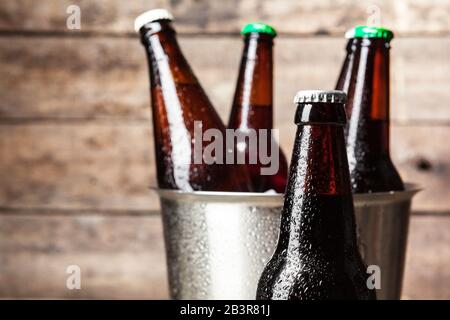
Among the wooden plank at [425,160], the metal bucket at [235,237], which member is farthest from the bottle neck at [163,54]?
the wooden plank at [425,160]

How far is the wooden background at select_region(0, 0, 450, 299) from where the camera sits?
3.43ft

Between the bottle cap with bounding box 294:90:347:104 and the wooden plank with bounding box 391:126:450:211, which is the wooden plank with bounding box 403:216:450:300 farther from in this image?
the bottle cap with bounding box 294:90:347:104

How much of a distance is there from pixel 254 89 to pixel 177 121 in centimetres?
9

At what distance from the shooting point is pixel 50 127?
107 cm

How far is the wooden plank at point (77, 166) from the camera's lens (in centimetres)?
107

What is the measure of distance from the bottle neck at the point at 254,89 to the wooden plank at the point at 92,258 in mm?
429

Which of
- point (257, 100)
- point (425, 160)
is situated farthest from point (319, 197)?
point (425, 160)

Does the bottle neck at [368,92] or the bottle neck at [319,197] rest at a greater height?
the bottle neck at [368,92]

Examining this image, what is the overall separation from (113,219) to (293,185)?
62 cm

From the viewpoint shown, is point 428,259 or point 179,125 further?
point 428,259

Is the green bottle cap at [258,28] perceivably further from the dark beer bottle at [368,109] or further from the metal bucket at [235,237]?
the metal bucket at [235,237]

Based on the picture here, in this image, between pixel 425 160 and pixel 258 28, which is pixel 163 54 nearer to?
pixel 258 28

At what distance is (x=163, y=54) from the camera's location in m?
0.66

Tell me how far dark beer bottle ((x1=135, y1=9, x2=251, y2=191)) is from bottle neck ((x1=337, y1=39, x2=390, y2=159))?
12cm
